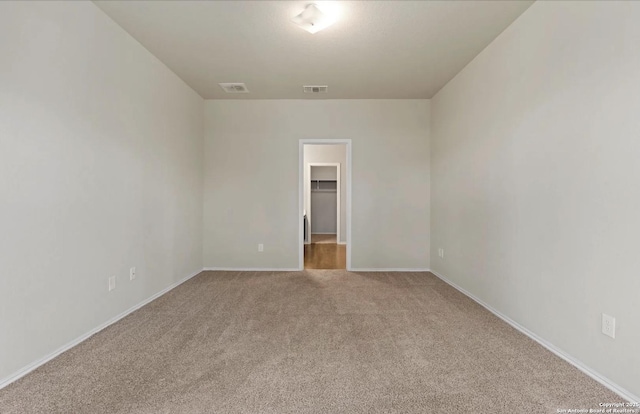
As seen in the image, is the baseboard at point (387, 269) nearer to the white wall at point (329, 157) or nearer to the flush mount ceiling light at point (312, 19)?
the white wall at point (329, 157)

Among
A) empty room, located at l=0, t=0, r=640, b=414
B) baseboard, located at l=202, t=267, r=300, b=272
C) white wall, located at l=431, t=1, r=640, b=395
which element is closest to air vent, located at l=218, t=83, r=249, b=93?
empty room, located at l=0, t=0, r=640, b=414

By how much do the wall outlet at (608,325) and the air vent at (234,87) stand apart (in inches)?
167

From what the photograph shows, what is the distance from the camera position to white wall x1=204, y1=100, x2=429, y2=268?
4559 millimetres

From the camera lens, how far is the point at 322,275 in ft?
14.2

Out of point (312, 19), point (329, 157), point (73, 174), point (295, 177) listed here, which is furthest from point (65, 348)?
point (329, 157)

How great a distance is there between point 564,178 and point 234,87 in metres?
3.85

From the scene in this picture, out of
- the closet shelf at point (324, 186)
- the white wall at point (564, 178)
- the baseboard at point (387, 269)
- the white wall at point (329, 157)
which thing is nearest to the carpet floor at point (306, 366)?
the white wall at point (564, 178)

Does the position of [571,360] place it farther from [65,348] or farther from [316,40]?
[65,348]

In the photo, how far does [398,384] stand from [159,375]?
1475 mm

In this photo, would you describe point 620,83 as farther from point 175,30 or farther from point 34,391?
point 34,391

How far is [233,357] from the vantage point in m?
2.01

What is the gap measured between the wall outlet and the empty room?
1 cm

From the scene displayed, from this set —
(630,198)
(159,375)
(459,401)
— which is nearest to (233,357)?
(159,375)

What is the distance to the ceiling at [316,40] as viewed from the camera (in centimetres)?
235
